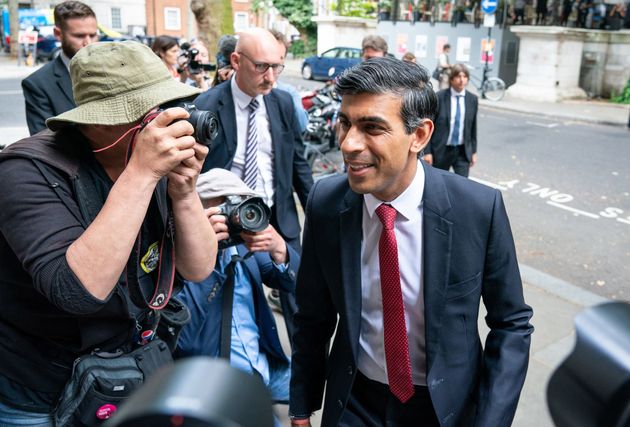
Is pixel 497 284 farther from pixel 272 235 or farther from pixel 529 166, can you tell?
pixel 529 166

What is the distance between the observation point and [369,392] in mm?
2066

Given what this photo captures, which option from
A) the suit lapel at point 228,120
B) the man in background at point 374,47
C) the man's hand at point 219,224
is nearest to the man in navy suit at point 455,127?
the man in background at point 374,47

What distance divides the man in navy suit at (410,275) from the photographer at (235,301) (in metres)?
0.65

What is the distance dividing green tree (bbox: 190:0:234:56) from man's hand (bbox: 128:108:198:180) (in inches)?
378

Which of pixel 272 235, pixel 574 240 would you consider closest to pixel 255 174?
pixel 272 235

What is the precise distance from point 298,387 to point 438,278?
706 mm

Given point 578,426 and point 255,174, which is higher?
point 578,426

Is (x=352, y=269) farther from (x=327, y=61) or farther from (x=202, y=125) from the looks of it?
(x=327, y=61)

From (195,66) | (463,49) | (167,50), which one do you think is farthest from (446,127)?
(463,49)

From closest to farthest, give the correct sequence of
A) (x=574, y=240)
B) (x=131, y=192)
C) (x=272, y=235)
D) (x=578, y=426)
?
(x=578, y=426), (x=131, y=192), (x=272, y=235), (x=574, y=240)

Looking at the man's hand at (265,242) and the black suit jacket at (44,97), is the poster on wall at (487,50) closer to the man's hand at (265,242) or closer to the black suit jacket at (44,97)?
the black suit jacket at (44,97)

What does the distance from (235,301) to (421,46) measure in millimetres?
25228

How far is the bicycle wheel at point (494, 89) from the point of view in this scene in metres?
20.1

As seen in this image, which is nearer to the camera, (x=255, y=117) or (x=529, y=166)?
(x=255, y=117)
